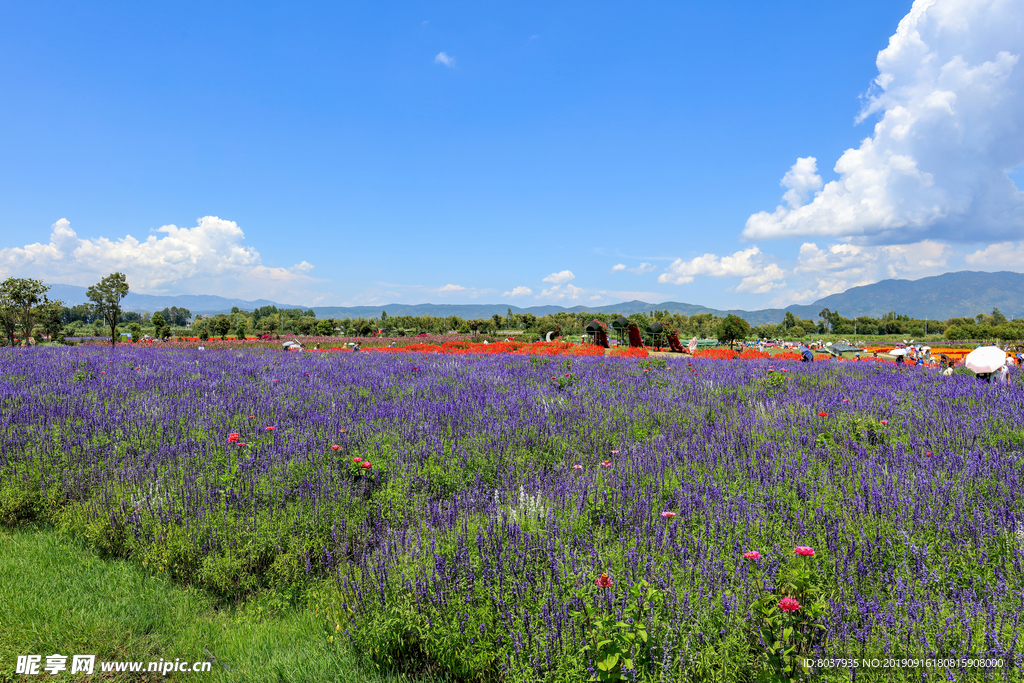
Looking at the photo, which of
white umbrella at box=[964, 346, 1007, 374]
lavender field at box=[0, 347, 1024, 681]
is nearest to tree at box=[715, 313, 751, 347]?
white umbrella at box=[964, 346, 1007, 374]

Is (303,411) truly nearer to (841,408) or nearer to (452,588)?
(452,588)

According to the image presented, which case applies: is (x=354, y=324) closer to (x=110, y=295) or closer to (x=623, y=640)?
(x=110, y=295)

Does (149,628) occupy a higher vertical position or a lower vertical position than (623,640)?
lower

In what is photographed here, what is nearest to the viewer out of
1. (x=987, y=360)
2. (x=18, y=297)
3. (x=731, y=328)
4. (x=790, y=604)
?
(x=790, y=604)

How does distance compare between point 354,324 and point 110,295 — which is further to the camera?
point 354,324

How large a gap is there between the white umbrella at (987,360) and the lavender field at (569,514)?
1.21 meters

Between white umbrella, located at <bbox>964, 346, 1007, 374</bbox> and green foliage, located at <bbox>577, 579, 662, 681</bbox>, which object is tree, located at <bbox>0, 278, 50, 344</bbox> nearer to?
green foliage, located at <bbox>577, 579, 662, 681</bbox>

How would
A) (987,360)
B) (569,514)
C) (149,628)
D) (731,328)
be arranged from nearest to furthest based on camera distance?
(149,628) → (569,514) → (987,360) → (731,328)

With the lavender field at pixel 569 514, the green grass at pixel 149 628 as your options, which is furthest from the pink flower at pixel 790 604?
the green grass at pixel 149 628

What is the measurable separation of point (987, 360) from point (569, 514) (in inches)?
336

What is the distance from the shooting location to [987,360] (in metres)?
7.43

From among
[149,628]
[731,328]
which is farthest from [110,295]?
[731,328]

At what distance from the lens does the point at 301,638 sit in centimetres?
265

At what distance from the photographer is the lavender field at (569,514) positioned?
2047 mm
